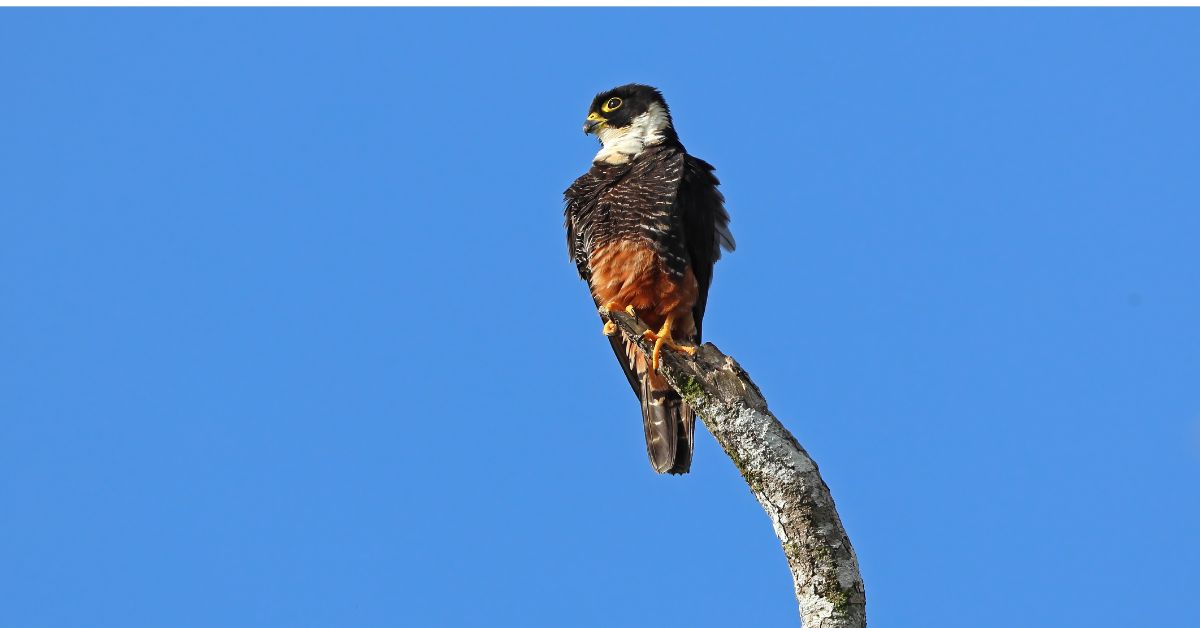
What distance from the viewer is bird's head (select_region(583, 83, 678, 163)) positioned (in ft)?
21.9

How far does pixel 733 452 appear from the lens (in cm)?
418

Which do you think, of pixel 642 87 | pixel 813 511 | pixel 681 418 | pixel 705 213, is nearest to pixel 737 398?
pixel 813 511

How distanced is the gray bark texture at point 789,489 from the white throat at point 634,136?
2.34 metres

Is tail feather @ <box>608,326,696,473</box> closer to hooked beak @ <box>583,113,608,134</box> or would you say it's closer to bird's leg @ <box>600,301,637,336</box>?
bird's leg @ <box>600,301,637,336</box>

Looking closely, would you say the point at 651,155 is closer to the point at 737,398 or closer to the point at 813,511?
the point at 737,398

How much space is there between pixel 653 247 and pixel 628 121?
1.20 m

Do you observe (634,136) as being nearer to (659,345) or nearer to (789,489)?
(659,345)

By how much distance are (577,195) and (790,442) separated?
2.75 meters

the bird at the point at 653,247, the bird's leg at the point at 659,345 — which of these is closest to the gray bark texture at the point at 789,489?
the bird's leg at the point at 659,345

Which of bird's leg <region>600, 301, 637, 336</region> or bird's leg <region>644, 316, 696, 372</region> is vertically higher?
bird's leg <region>600, 301, 637, 336</region>

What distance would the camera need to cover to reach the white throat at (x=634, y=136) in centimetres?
663

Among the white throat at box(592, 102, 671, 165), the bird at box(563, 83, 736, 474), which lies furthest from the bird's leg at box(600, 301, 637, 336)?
the white throat at box(592, 102, 671, 165)

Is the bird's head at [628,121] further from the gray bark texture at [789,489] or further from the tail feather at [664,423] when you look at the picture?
the gray bark texture at [789,489]

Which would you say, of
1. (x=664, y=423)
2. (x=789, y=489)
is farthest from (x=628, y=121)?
(x=789, y=489)
